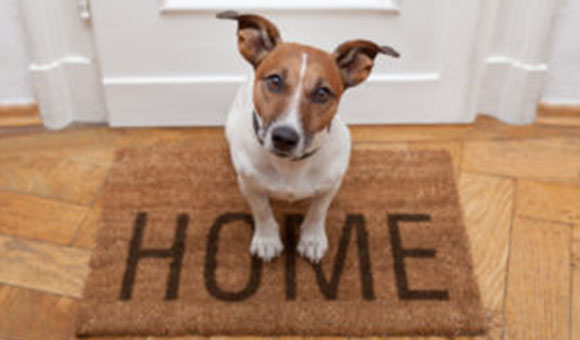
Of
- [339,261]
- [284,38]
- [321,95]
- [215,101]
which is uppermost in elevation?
[321,95]

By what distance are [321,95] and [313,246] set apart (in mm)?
546

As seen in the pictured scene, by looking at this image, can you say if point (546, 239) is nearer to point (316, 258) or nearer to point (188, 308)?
point (316, 258)

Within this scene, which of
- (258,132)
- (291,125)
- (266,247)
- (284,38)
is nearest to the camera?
(291,125)

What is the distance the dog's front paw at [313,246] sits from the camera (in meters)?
1.88

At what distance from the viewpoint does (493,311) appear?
5.83ft

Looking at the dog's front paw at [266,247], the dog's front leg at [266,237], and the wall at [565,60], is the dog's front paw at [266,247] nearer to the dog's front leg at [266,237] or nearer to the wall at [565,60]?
the dog's front leg at [266,237]

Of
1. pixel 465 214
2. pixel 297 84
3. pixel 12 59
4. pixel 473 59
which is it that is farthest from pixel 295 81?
pixel 12 59

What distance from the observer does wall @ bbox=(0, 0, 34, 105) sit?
2.17m

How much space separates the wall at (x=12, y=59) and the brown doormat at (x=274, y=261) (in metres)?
0.47

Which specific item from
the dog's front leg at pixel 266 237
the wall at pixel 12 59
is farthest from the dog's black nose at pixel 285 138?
the wall at pixel 12 59

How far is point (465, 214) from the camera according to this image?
2.06 m

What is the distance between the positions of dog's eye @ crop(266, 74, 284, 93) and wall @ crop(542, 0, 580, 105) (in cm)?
122

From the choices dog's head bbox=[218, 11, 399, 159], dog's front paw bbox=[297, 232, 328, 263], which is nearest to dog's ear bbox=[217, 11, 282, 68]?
dog's head bbox=[218, 11, 399, 159]

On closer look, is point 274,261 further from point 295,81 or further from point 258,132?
point 295,81
